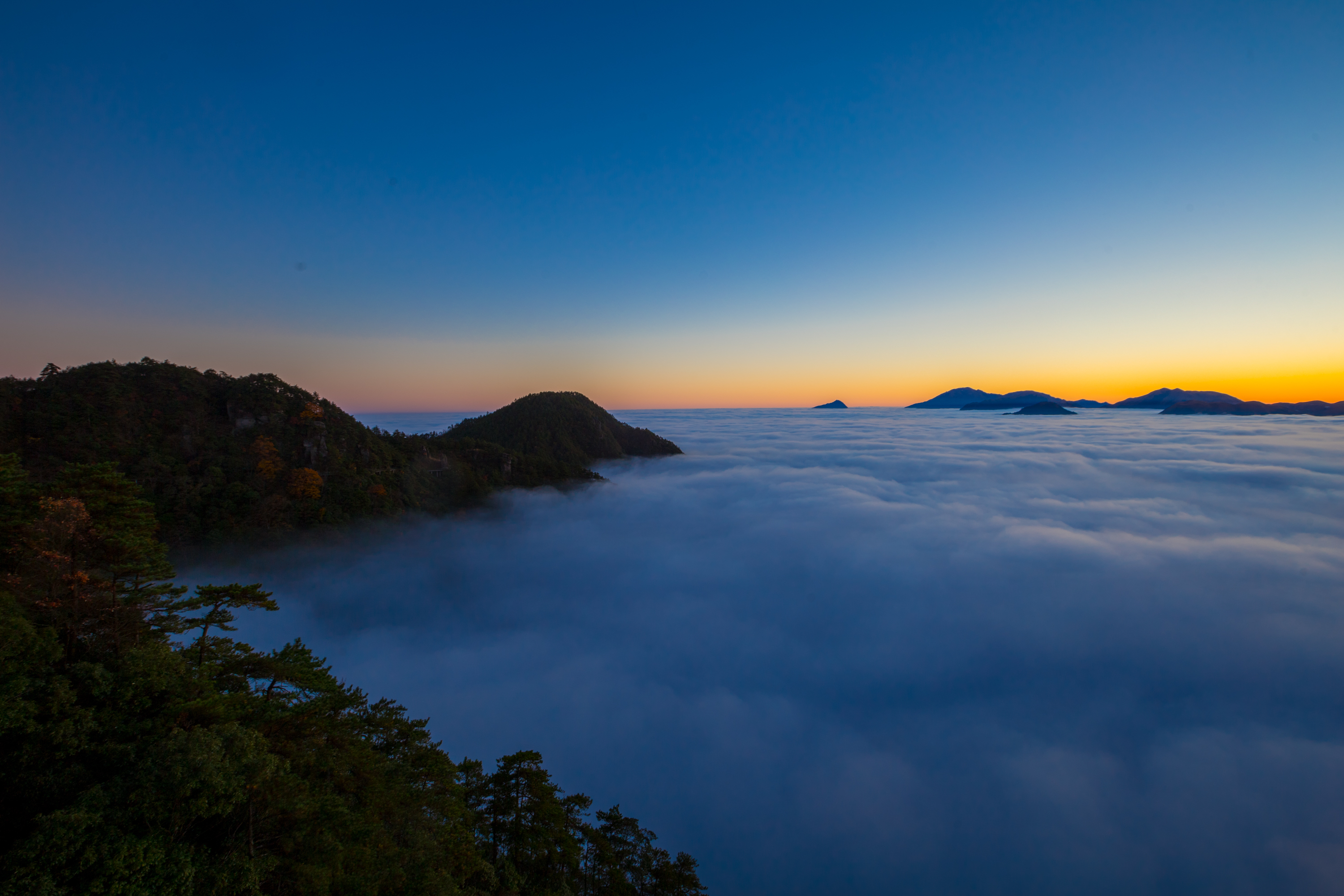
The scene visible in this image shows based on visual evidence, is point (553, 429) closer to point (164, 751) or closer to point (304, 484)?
point (304, 484)

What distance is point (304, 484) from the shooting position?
1837 inches

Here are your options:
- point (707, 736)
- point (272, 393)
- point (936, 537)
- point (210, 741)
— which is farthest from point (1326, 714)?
point (272, 393)

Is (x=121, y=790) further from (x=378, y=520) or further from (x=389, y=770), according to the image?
(x=378, y=520)

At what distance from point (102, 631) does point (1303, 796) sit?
69095mm

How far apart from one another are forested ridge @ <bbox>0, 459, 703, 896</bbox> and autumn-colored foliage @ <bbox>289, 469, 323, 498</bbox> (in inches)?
1547

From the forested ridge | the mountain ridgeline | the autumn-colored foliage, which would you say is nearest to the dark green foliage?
the mountain ridgeline

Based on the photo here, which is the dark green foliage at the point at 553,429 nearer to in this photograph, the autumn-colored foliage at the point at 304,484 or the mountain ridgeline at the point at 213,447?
the mountain ridgeline at the point at 213,447

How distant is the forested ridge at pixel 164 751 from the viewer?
8258mm

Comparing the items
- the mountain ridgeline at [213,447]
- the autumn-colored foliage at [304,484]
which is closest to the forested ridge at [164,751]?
the mountain ridgeline at [213,447]

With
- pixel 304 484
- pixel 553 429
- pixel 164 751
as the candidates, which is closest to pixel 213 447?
pixel 304 484

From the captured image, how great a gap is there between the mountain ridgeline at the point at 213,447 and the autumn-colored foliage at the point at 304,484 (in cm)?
8

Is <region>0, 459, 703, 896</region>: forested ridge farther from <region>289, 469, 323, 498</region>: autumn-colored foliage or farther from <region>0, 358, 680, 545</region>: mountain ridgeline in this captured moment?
<region>289, 469, 323, 498</region>: autumn-colored foliage

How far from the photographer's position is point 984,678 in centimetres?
4894

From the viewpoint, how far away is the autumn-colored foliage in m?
46.2
